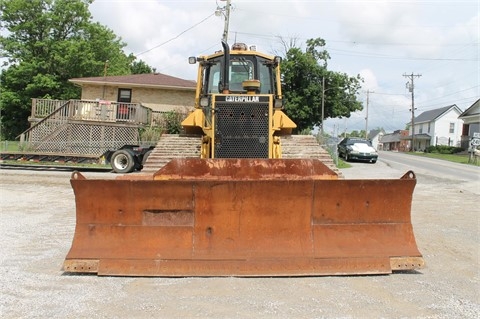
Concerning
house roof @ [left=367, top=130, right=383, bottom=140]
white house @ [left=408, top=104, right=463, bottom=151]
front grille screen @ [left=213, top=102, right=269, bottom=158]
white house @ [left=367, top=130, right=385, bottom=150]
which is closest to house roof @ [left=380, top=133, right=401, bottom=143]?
white house @ [left=367, top=130, right=385, bottom=150]

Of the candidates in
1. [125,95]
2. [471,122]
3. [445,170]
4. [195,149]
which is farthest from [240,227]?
[471,122]

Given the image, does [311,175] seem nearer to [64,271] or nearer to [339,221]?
[339,221]

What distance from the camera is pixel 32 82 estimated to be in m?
36.8

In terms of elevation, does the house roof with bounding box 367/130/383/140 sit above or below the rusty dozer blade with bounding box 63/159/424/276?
above

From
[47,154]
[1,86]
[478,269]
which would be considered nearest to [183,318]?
[478,269]

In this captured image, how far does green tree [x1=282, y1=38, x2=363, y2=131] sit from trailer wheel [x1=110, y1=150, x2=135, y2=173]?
19930 millimetres

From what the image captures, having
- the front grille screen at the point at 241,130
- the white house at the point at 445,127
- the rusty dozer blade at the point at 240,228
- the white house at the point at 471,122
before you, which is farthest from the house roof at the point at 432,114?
the rusty dozer blade at the point at 240,228

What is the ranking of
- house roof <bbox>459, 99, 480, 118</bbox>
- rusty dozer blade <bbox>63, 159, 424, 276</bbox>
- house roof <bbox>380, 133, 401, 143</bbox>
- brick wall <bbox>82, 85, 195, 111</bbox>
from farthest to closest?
house roof <bbox>380, 133, 401, 143</bbox> < house roof <bbox>459, 99, 480, 118</bbox> < brick wall <bbox>82, 85, 195, 111</bbox> < rusty dozer blade <bbox>63, 159, 424, 276</bbox>

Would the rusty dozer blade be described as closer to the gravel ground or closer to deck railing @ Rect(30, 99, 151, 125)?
the gravel ground

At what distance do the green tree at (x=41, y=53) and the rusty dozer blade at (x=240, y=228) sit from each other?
116 ft

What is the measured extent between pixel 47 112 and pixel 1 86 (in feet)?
48.4

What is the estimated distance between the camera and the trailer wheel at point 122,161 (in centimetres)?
1859

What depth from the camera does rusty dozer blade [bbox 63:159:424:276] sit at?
4.44 metres

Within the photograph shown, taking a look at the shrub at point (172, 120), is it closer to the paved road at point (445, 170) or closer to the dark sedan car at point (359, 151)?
the dark sedan car at point (359, 151)
